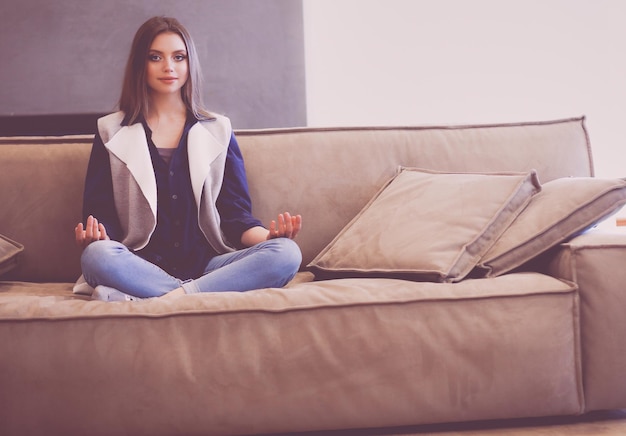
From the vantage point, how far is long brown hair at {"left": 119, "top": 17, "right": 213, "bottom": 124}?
79.8 inches

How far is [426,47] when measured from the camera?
11.8 feet

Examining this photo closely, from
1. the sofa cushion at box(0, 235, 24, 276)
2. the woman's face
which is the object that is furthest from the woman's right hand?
the woman's face

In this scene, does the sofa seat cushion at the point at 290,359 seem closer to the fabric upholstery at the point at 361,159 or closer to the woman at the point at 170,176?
the woman at the point at 170,176

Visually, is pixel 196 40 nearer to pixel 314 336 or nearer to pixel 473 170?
pixel 473 170

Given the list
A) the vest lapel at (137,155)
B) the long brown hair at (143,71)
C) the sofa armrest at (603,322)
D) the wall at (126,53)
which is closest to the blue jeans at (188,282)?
the vest lapel at (137,155)

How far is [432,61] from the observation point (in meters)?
3.60

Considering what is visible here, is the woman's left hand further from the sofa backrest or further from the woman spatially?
the sofa backrest

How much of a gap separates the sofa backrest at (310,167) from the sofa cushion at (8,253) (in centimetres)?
8

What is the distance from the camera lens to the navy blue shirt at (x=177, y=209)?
189cm

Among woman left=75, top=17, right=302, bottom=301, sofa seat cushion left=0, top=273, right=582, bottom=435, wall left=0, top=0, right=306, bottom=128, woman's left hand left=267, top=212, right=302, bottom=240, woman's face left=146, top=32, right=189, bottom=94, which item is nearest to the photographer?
sofa seat cushion left=0, top=273, right=582, bottom=435

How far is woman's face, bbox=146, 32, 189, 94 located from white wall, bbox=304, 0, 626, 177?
1.58 m

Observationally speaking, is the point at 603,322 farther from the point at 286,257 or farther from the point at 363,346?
the point at 286,257

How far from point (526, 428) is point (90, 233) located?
110 centimetres

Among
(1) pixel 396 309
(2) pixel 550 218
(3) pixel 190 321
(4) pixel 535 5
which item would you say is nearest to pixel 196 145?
(3) pixel 190 321
